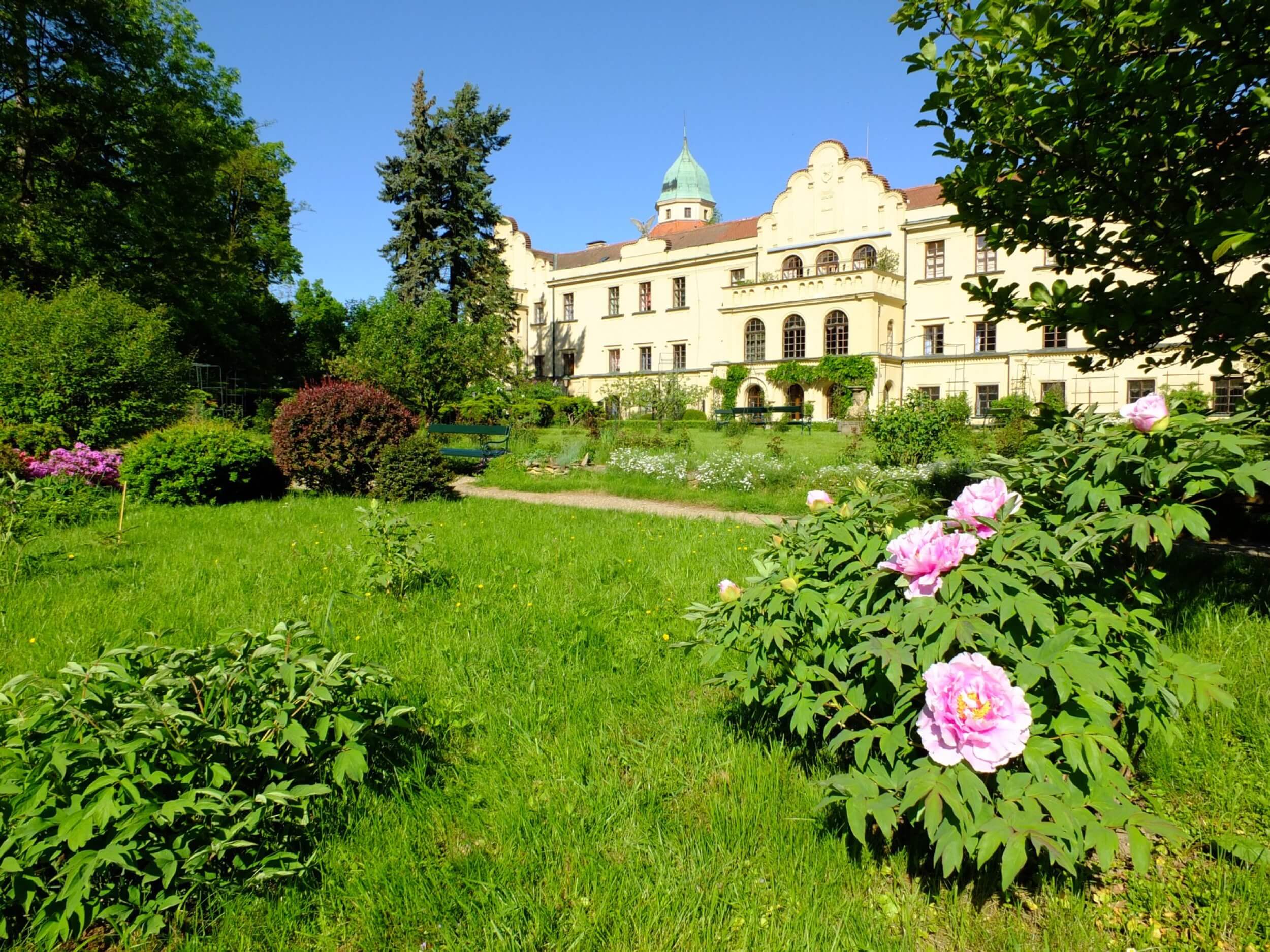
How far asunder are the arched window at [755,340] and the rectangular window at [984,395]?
10.1 metres

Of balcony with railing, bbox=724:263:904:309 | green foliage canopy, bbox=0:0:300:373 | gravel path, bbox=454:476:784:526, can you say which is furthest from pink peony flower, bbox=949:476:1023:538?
balcony with railing, bbox=724:263:904:309

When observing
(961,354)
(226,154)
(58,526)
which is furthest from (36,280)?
(961,354)

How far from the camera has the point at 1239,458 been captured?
2.06 metres

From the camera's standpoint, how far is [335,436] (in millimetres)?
10500

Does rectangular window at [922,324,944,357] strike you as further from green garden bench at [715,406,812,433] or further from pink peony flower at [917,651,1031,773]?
pink peony flower at [917,651,1031,773]

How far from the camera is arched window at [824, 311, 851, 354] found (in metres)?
33.4

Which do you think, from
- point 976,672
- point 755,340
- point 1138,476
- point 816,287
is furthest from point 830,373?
point 976,672

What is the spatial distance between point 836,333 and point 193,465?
29728 millimetres

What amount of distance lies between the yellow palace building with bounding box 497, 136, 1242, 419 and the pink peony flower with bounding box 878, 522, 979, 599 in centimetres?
2675

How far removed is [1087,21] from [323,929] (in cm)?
516

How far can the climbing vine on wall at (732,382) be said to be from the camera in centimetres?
3641

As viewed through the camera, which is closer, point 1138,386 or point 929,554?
point 929,554

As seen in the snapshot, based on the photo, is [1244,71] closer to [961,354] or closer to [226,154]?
[226,154]

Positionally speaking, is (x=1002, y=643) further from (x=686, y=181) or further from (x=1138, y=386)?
(x=686, y=181)
